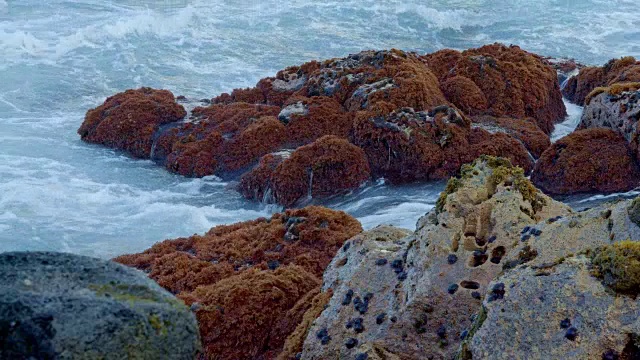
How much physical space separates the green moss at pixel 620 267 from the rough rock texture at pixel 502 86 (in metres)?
13.8

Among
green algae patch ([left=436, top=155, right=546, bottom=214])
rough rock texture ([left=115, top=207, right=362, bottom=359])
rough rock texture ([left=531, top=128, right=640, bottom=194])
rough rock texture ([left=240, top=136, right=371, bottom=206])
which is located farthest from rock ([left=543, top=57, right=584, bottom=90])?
green algae patch ([left=436, top=155, right=546, bottom=214])

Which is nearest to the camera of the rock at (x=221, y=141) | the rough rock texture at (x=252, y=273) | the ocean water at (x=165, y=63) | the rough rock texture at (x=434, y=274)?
the rough rock texture at (x=434, y=274)

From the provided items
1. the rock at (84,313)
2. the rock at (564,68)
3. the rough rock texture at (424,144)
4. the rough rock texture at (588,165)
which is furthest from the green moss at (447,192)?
the rock at (564,68)

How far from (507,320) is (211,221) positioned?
438 inches

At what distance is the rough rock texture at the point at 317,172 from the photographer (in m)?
15.3

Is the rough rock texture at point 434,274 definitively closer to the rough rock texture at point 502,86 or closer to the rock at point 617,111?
the rock at point 617,111

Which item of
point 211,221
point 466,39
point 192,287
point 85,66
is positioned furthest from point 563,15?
point 192,287

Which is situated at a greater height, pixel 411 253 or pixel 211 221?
pixel 411 253

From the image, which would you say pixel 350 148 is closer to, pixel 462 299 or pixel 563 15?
pixel 462 299

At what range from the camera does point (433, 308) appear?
6.02 metres

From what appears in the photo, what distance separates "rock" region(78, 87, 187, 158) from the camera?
19.1 metres

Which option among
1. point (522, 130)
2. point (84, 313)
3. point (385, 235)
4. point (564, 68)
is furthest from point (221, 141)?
point (84, 313)

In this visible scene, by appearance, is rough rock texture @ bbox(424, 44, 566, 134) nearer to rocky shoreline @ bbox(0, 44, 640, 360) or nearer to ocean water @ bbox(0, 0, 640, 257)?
rocky shoreline @ bbox(0, 44, 640, 360)

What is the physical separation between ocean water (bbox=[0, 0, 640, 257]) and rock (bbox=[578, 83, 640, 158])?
2.02 meters
